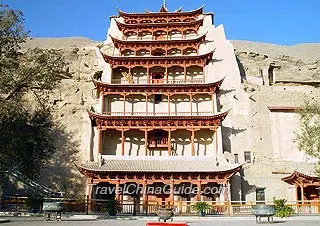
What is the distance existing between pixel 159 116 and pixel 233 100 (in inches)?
328

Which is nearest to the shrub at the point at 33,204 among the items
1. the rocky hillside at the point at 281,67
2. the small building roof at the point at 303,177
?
the small building roof at the point at 303,177

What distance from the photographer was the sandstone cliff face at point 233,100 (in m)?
31.8

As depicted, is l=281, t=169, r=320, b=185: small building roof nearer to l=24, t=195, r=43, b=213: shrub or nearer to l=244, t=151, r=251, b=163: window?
l=244, t=151, r=251, b=163: window

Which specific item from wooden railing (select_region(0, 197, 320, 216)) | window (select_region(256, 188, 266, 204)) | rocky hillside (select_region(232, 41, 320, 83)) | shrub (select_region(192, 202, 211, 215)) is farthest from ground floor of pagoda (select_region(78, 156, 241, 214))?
rocky hillside (select_region(232, 41, 320, 83))

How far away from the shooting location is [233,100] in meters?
35.6

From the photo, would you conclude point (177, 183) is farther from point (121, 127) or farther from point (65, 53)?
point (65, 53)

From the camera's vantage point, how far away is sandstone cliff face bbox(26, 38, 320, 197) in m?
31.8

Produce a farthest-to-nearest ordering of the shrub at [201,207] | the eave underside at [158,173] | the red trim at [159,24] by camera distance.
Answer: the red trim at [159,24], the eave underside at [158,173], the shrub at [201,207]

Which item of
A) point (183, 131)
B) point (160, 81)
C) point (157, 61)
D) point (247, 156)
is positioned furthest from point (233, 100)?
point (157, 61)

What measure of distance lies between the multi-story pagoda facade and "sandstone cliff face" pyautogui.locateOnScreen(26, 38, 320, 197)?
179 centimetres

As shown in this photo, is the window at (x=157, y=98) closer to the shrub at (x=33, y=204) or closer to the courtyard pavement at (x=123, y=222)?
the courtyard pavement at (x=123, y=222)

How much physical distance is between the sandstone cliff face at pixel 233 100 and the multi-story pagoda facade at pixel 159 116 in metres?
1.79

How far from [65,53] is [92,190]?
1958 centimetres

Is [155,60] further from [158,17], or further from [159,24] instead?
[158,17]
